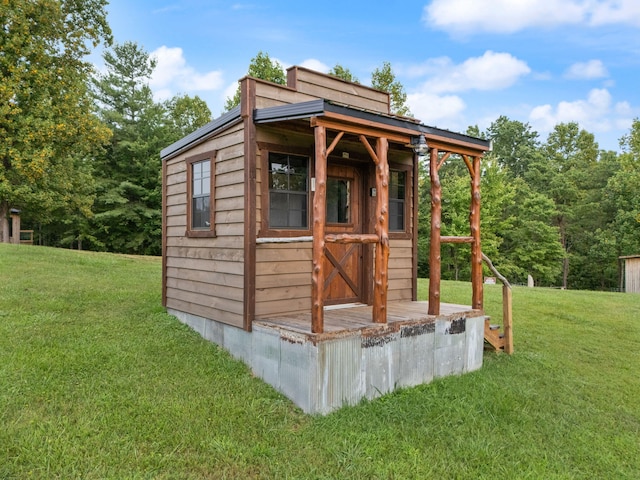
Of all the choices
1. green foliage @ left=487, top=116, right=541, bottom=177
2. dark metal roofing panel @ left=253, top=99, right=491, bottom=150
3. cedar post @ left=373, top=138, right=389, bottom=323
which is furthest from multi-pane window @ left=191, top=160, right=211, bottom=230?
green foliage @ left=487, top=116, right=541, bottom=177

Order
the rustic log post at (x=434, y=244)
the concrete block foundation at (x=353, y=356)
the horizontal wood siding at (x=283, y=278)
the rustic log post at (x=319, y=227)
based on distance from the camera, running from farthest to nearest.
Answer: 1. the rustic log post at (x=434, y=244)
2. the horizontal wood siding at (x=283, y=278)
3. the rustic log post at (x=319, y=227)
4. the concrete block foundation at (x=353, y=356)

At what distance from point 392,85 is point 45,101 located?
44.7ft

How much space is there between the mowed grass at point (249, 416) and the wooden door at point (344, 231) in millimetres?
1646

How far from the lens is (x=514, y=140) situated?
111 feet

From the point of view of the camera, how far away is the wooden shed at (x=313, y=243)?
3.94 meters

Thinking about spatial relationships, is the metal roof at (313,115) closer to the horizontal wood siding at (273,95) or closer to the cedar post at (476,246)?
the horizontal wood siding at (273,95)

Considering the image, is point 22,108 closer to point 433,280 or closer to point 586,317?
point 433,280

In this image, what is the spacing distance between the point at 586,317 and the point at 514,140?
2916cm

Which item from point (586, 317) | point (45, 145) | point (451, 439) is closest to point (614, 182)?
point (586, 317)

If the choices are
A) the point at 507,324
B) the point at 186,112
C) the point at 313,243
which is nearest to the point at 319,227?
the point at 313,243

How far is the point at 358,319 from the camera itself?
4.55 m

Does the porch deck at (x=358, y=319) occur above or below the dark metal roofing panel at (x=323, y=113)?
below

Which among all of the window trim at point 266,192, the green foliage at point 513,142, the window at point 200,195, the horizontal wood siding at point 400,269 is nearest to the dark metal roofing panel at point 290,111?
the window trim at point 266,192

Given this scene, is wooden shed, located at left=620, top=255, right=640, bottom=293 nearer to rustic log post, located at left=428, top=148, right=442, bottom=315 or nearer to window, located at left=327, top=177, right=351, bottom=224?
rustic log post, located at left=428, top=148, right=442, bottom=315
